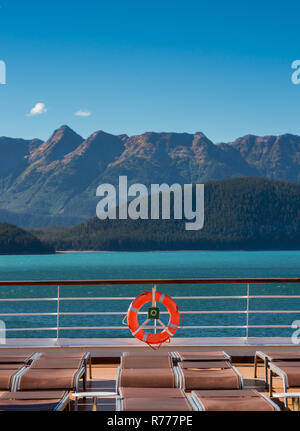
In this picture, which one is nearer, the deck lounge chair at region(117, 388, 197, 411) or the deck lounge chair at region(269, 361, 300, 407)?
the deck lounge chair at region(117, 388, 197, 411)

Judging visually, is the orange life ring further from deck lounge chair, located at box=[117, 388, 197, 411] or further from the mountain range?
the mountain range

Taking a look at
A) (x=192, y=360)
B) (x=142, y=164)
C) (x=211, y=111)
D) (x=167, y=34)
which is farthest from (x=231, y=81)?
(x=142, y=164)

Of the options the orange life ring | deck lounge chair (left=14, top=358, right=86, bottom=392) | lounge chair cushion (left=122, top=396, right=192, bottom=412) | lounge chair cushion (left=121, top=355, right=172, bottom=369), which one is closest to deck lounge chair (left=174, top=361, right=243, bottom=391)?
lounge chair cushion (left=121, top=355, right=172, bottom=369)

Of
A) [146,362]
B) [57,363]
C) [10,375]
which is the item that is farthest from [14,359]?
[146,362]

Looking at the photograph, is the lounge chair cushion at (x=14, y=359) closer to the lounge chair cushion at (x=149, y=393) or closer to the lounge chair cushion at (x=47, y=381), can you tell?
the lounge chair cushion at (x=47, y=381)

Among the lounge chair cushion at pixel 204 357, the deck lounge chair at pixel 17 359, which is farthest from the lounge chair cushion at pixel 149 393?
the deck lounge chair at pixel 17 359

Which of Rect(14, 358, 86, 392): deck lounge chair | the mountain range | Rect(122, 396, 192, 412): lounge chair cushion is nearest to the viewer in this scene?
Rect(122, 396, 192, 412): lounge chair cushion

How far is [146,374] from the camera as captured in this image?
2771 millimetres

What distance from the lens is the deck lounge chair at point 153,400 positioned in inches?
85.4

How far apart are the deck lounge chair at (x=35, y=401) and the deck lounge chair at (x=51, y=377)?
0.18 m

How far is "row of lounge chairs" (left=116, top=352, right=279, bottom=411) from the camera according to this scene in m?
2.21

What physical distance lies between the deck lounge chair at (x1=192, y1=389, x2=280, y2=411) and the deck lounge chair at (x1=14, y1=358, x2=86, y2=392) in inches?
23.2

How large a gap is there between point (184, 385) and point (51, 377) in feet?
1.94
